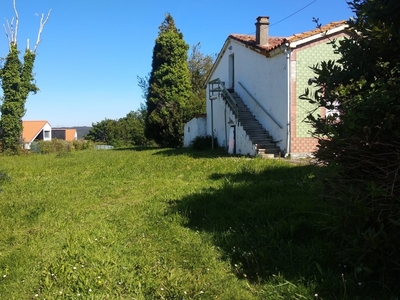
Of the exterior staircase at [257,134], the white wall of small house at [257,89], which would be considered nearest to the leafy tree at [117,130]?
the white wall of small house at [257,89]

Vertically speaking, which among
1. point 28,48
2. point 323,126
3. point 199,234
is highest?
point 28,48

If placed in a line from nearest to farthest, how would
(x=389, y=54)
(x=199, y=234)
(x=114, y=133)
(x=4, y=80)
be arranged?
(x=389, y=54)
(x=199, y=234)
(x=4, y=80)
(x=114, y=133)

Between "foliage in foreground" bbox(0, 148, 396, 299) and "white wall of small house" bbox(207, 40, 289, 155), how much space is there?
18.9 feet

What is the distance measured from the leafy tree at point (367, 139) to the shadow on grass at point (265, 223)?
0.43 metres

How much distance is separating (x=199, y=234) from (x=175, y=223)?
637mm

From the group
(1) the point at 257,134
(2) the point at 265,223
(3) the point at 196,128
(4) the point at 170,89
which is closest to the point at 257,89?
(1) the point at 257,134

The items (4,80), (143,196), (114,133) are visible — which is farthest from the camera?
(114,133)

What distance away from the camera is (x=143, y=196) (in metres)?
7.28

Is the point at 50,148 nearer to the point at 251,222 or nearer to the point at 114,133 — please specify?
the point at 251,222

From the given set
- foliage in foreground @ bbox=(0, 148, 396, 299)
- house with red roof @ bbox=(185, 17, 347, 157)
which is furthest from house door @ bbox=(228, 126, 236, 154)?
foliage in foreground @ bbox=(0, 148, 396, 299)

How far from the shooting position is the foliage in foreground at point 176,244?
315 centimetres

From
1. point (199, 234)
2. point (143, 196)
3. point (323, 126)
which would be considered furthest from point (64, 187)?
point (323, 126)

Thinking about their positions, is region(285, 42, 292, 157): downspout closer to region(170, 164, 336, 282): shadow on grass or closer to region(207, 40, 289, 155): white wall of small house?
region(207, 40, 289, 155): white wall of small house

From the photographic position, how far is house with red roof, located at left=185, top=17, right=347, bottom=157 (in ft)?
40.4
